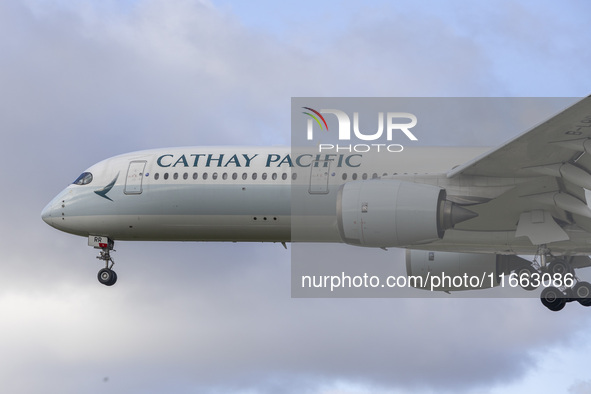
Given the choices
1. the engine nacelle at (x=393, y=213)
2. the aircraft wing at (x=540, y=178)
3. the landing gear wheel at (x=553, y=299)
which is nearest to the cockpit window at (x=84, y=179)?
the engine nacelle at (x=393, y=213)

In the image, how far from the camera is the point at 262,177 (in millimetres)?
34094

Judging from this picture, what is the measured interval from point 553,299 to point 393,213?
285 inches

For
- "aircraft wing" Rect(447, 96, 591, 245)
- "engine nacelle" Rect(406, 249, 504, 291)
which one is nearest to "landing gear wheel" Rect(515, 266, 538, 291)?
"engine nacelle" Rect(406, 249, 504, 291)

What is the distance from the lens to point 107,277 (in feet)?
121

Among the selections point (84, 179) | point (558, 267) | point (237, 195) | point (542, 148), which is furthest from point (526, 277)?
point (84, 179)

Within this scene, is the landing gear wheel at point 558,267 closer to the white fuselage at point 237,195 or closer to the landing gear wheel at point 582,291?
the white fuselage at point 237,195

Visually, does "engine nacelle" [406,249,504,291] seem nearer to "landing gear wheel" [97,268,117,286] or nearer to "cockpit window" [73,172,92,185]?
"landing gear wheel" [97,268,117,286]

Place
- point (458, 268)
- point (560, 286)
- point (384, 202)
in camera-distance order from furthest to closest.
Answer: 1. point (458, 268)
2. point (560, 286)
3. point (384, 202)

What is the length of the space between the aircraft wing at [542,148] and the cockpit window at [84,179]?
1288cm

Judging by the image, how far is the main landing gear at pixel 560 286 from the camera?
31.8m

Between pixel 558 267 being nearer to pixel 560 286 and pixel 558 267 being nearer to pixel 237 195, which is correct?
pixel 560 286

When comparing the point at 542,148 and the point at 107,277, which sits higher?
the point at 542,148

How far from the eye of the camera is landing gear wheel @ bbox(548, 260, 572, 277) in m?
31.8

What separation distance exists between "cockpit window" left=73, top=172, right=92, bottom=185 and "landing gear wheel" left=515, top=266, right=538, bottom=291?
14382 mm
